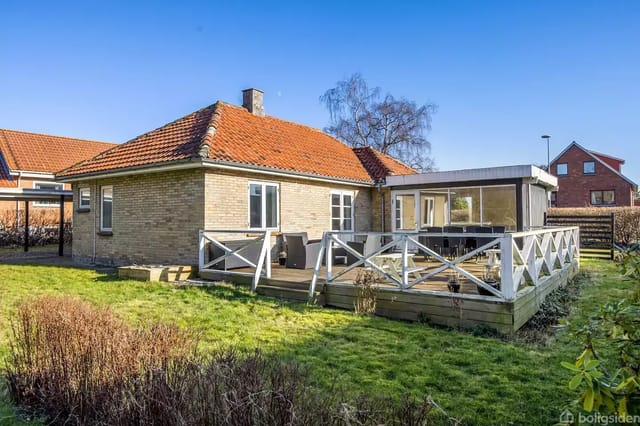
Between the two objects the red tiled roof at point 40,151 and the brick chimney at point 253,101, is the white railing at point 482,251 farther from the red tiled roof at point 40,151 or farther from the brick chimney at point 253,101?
the red tiled roof at point 40,151

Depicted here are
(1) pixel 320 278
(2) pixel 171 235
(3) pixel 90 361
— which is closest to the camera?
(3) pixel 90 361

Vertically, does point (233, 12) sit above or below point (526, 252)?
above

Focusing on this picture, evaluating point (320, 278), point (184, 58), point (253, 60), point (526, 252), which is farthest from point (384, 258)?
point (253, 60)

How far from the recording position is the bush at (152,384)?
267cm

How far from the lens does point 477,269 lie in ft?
36.4

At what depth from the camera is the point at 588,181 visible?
41.3 meters

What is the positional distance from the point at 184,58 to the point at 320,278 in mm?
10871

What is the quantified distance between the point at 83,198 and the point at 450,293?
1347 centimetres

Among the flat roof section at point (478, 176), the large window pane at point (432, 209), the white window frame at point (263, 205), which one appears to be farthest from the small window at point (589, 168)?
the white window frame at point (263, 205)

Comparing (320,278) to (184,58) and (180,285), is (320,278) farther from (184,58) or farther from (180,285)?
(184,58)

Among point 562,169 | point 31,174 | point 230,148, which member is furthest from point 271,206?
point 562,169

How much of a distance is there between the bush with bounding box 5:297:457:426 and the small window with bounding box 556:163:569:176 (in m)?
46.5

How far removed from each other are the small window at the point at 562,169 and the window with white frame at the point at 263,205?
40.0 metres

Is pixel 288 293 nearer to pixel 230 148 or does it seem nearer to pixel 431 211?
pixel 230 148
